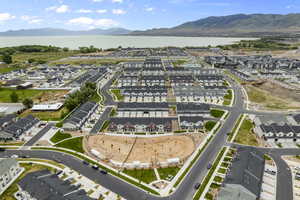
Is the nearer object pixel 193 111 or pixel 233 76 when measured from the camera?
pixel 193 111

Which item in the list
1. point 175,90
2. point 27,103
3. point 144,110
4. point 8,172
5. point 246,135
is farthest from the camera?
point 175,90

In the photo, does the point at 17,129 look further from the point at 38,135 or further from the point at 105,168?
the point at 105,168

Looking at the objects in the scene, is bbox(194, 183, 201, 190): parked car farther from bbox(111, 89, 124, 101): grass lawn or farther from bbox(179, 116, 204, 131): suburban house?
bbox(111, 89, 124, 101): grass lawn

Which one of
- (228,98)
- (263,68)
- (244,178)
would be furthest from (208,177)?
(263,68)

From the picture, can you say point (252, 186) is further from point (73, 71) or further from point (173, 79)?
point (73, 71)

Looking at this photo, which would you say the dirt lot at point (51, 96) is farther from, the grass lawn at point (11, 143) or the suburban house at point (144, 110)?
the suburban house at point (144, 110)

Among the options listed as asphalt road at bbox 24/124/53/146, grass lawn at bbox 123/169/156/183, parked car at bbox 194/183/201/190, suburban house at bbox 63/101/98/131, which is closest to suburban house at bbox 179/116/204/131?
grass lawn at bbox 123/169/156/183
